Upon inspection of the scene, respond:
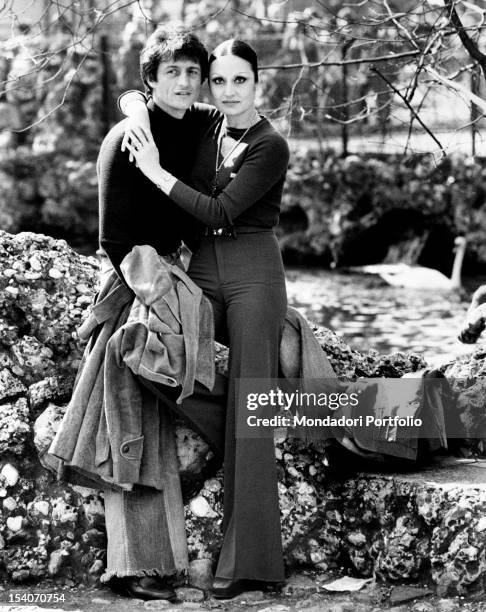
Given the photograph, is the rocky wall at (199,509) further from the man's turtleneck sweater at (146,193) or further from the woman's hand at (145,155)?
the woman's hand at (145,155)

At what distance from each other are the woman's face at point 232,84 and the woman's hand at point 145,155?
315 millimetres

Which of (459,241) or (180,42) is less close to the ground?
(180,42)

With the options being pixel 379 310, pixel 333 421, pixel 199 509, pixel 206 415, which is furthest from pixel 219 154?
pixel 379 310

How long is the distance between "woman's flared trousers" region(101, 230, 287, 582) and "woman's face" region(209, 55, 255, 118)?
453mm

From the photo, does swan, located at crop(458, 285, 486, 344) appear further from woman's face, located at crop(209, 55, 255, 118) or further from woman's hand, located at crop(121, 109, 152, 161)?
woman's hand, located at crop(121, 109, 152, 161)

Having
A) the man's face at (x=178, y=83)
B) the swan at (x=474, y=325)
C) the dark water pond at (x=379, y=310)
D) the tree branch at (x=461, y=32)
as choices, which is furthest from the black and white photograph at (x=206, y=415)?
the dark water pond at (x=379, y=310)

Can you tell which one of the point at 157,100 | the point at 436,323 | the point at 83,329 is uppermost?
the point at 157,100

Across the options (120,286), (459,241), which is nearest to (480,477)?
(120,286)

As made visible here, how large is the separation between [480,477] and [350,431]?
1.62 feet

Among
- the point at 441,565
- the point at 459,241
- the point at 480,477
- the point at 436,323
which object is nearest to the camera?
the point at 441,565

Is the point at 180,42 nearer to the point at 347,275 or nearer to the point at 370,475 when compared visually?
the point at 370,475

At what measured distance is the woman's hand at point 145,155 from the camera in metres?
3.76

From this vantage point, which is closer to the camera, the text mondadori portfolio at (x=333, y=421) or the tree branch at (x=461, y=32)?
the text mondadori portfolio at (x=333, y=421)

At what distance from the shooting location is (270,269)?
396 centimetres
